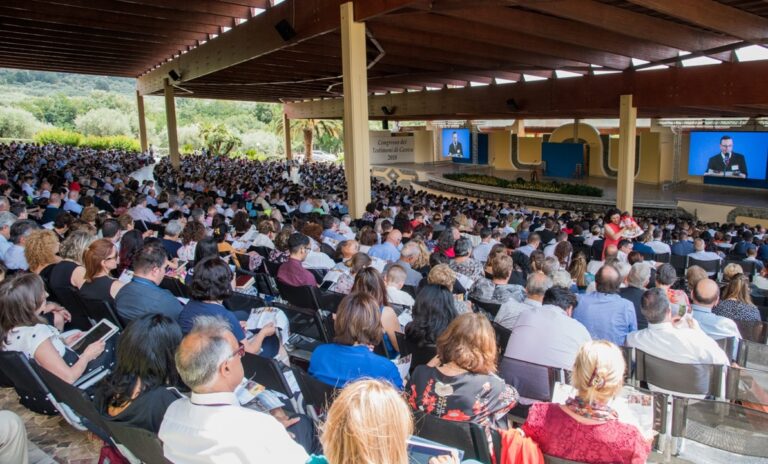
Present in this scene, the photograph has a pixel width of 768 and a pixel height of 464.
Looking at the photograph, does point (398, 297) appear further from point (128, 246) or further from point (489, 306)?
point (128, 246)

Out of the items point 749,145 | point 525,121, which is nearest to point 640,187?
point 749,145

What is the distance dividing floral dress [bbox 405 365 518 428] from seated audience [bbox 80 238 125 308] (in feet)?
9.00

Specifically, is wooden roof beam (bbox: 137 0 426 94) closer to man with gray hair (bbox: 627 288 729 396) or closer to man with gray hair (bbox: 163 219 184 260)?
man with gray hair (bbox: 163 219 184 260)

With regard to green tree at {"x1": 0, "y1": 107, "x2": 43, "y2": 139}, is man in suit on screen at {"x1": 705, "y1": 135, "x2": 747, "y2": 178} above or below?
below

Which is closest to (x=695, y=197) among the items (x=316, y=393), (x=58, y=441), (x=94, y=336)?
(x=316, y=393)

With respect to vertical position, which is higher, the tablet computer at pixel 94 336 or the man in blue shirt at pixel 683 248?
the tablet computer at pixel 94 336

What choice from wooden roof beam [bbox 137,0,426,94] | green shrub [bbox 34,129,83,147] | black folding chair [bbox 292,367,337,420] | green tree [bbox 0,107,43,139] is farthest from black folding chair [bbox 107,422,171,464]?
green tree [bbox 0,107,43,139]

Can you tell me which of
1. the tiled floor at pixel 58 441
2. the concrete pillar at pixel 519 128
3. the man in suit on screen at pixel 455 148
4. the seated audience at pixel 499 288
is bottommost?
the tiled floor at pixel 58 441

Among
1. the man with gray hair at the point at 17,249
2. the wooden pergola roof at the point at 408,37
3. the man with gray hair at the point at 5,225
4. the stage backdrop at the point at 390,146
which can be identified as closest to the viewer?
the man with gray hair at the point at 17,249

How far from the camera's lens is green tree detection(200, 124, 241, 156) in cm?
4553

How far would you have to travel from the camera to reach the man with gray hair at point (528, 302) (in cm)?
433

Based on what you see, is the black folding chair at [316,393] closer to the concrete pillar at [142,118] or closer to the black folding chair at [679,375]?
the black folding chair at [679,375]

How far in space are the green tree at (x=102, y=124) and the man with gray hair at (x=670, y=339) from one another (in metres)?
67.9

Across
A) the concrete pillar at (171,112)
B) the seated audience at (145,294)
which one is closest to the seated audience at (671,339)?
the seated audience at (145,294)
